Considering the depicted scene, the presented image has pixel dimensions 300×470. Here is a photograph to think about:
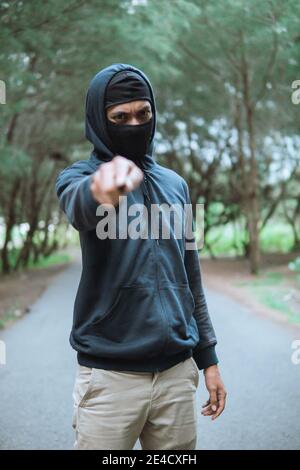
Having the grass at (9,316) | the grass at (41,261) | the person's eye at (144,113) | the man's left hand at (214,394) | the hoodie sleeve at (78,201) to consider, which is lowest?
the grass at (41,261)

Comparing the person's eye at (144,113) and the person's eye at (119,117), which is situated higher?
the person's eye at (144,113)

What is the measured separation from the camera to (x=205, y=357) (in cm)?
215

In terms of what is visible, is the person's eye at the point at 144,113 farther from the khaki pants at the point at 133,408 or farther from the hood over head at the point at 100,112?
the khaki pants at the point at 133,408

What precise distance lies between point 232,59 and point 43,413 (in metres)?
9.68

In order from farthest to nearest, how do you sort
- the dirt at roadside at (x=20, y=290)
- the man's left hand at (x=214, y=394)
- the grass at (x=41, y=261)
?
the grass at (x=41, y=261)
the dirt at roadside at (x=20, y=290)
the man's left hand at (x=214, y=394)

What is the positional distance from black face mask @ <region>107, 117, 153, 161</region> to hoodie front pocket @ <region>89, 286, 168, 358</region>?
19.3 inches

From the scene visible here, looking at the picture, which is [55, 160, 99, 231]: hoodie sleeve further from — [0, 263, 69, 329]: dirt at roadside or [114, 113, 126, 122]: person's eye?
[0, 263, 69, 329]: dirt at roadside

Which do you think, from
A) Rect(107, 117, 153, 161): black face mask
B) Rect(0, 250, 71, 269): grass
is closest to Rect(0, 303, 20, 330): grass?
Rect(107, 117, 153, 161): black face mask

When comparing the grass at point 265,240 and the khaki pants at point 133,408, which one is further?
the grass at point 265,240

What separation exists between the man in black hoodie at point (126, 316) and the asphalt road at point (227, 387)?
2.02m

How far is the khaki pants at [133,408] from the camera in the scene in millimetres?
1833

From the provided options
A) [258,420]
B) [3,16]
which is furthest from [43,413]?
[3,16]

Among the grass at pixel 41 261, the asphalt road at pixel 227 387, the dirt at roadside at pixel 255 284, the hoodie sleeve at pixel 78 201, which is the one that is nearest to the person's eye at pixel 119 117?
the hoodie sleeve at pixel 78 201
